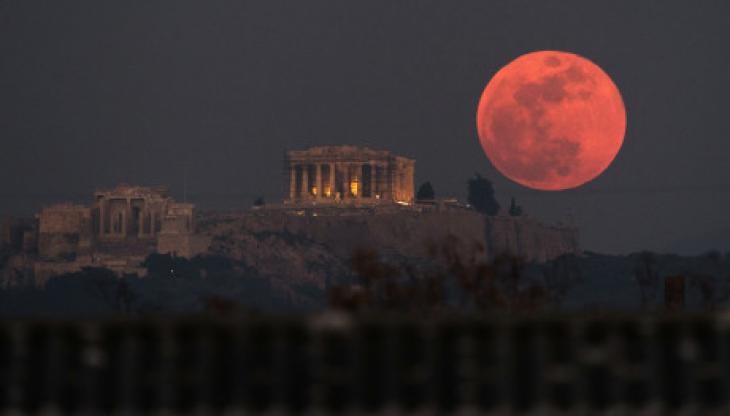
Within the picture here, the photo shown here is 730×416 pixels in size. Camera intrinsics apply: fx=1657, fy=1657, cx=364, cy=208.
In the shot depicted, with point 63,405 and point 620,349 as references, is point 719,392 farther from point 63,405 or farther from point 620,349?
point 63,405

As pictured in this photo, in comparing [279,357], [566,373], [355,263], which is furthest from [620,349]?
[355,263]

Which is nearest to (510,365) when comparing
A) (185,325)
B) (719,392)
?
(719,392)

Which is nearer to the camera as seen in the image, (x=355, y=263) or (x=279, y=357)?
(x=279, y=357)

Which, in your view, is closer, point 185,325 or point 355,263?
point 185,325

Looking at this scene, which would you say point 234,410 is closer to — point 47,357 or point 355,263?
point 47,357

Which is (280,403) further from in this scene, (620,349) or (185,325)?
(620,349)
